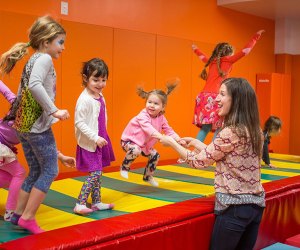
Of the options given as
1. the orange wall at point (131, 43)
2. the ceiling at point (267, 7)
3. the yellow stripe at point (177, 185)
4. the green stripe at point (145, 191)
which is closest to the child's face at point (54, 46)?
the green stripe at point (145, 191)

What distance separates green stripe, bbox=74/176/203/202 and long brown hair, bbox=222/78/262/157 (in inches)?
45.7

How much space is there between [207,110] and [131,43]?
1.86 meters

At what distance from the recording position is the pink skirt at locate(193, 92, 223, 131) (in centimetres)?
469

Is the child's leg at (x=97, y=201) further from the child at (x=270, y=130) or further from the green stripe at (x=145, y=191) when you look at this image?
the child at (x=270, y=130)

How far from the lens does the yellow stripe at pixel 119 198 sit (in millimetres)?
3078

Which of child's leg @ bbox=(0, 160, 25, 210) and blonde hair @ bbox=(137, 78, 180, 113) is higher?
blonde hair @ bbox=(137, 78, 180, 113)

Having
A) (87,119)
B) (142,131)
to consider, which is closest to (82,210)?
(87,119)

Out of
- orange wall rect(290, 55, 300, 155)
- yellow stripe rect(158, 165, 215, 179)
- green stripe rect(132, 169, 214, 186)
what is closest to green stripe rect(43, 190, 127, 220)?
green stripe rect(132, 169, 214, 186)

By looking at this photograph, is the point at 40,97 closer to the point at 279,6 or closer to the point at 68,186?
the point at 68,186

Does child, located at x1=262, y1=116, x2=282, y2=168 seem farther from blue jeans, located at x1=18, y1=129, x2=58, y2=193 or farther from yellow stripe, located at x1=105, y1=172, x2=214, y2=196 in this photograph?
blue jeans, located at x1=18, y1=129, x2=58, y2=193

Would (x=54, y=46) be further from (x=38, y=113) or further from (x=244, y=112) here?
(x=244, y=112)

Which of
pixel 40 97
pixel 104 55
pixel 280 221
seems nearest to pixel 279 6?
pixel 104 55

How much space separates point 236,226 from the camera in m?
2.34

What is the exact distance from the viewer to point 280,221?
10.9 ft
